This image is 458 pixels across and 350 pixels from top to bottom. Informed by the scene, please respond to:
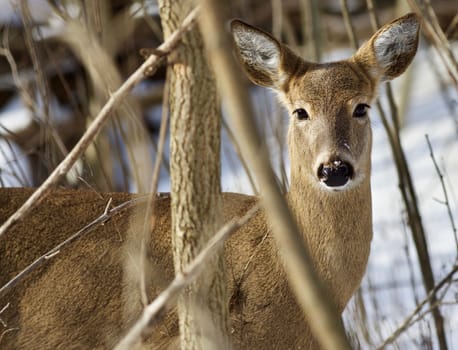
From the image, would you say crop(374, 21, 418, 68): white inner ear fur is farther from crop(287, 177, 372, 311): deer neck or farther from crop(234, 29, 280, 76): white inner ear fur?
crop(287, 177, 372, 311): deer neck

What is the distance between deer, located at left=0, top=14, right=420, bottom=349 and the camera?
3.98m

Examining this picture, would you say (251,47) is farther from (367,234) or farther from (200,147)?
(200,147)

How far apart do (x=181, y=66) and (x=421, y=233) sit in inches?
104

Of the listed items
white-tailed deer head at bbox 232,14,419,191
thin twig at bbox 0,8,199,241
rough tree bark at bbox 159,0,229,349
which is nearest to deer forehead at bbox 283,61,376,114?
white-tailed deer head at bbox 232,14,419,191

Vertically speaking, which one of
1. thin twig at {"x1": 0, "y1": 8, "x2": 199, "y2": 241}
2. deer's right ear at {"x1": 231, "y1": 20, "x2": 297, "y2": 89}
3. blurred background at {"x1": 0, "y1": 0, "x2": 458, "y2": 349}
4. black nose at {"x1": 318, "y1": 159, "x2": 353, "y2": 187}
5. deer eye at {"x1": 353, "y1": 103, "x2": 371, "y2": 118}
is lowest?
blurred background at {"x1": 0, "y1": 0, "x2": 458, "y2": 349}

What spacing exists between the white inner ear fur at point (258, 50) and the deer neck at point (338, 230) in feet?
2.12

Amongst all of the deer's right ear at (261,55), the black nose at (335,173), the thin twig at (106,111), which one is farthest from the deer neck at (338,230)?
the thin twig at (106,111)

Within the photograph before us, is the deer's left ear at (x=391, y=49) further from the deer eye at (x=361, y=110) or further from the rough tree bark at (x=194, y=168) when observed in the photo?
the rough tree bark at (x=194, y=168)

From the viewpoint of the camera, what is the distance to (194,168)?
296 centimetres

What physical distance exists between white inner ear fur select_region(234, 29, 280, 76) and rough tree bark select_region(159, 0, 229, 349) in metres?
1.39

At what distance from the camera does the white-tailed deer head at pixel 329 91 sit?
159 inches

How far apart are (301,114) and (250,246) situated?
0.68 metres

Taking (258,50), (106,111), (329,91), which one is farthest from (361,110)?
(106,111)

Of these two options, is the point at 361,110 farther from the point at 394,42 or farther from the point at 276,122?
the point at 276,122
